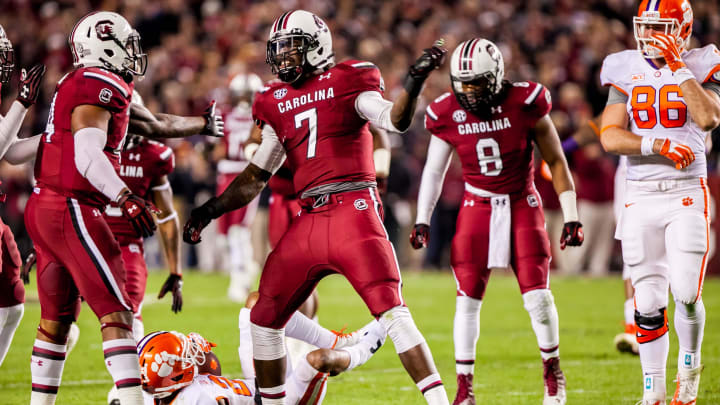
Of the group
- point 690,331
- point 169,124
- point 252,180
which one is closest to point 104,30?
point 169,124

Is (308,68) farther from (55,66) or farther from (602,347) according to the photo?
(55,66)

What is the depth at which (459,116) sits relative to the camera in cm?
574

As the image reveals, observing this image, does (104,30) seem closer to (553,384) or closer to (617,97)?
(617,97)

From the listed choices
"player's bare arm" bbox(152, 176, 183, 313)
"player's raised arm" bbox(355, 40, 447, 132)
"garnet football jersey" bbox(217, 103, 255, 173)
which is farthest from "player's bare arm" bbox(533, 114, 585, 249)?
"garnet football jersey" bbox(217, 103, 255, 173)

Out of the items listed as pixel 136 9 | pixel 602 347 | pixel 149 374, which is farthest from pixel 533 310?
pixel 136 9

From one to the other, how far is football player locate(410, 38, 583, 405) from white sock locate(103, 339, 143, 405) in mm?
1839

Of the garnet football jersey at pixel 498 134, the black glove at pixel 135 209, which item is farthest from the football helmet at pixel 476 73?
the black glove at pixel 135 209

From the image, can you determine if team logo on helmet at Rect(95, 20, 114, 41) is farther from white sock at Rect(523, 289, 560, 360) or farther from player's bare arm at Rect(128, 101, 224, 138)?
white sock at Rect(523, 289, 560, 360)

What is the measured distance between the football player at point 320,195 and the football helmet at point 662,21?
1538mm

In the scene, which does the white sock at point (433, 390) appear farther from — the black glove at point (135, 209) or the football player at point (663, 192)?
the black glove at point (135, 209)

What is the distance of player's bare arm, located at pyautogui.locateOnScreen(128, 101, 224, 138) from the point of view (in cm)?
523

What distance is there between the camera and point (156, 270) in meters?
16.5

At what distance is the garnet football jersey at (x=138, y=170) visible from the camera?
6133 mm

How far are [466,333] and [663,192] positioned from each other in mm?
1386
